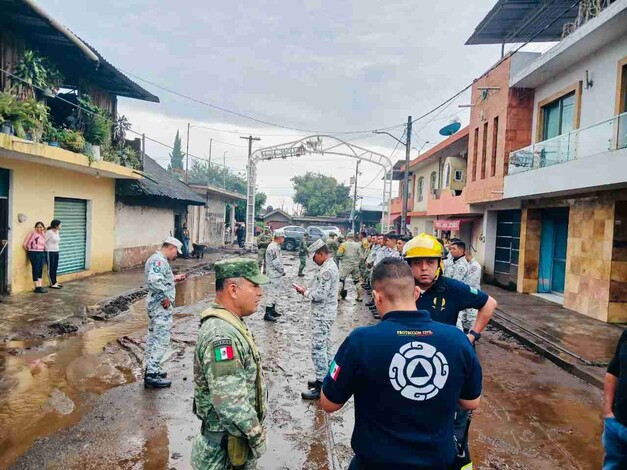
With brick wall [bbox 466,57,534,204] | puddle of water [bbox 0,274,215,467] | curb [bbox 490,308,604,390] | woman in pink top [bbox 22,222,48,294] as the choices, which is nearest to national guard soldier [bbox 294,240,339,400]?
puddle of water [bbox 0,274,215,467]

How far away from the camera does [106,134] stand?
451 inches

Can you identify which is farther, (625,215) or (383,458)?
(625,215)

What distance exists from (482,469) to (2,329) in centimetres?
696

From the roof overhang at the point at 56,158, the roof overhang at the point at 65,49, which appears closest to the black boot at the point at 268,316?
the roof overhang at the point at 56,158

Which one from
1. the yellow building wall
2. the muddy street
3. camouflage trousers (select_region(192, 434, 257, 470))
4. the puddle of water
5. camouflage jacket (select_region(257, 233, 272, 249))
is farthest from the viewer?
camouflage jacket (select_region(257, 233, 272, 249))

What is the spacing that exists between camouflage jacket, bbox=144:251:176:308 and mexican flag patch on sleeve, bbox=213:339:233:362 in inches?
129

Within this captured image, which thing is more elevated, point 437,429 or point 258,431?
point 437,429

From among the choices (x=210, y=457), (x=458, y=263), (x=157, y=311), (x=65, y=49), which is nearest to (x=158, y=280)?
A: (x=157, y=311)

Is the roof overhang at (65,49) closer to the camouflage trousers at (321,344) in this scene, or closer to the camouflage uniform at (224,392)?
the camouflage trousers at (321,344)

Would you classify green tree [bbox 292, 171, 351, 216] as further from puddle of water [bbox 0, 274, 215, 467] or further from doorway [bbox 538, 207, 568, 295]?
puddle of water [bbox 0, 274, 215, 467]

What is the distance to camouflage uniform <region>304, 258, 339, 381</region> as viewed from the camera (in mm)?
5094

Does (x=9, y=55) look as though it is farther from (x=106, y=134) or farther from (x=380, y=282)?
(x=380, y=282)

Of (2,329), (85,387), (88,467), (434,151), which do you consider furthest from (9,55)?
(434,151)

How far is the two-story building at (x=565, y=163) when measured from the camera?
8.68 metres
